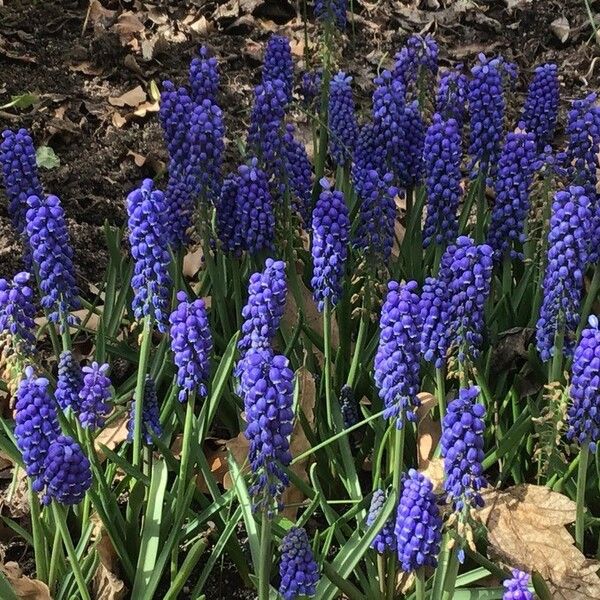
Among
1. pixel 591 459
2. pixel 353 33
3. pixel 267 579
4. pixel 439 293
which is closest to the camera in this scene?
pixel 267 579

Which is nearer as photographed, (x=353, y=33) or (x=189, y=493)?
(x=189, y=493)

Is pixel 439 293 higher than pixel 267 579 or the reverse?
higher

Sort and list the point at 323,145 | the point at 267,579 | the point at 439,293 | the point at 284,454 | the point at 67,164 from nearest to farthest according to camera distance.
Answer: the point at 284,454, the point at 267,579, the point at 439,293, the point at 323,145, the point at 67,164

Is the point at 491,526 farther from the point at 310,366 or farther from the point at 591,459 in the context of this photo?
the point at 310,366

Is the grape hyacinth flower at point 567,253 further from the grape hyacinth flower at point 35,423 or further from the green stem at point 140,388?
the grape hyacinth flower at point 35,423

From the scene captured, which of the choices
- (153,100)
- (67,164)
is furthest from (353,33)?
(67,164)

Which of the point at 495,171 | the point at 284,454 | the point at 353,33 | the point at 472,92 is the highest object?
the point at 353,33

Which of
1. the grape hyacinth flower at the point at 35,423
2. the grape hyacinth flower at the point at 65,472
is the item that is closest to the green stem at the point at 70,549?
the grape hyacinth flower at the point at 65,472
